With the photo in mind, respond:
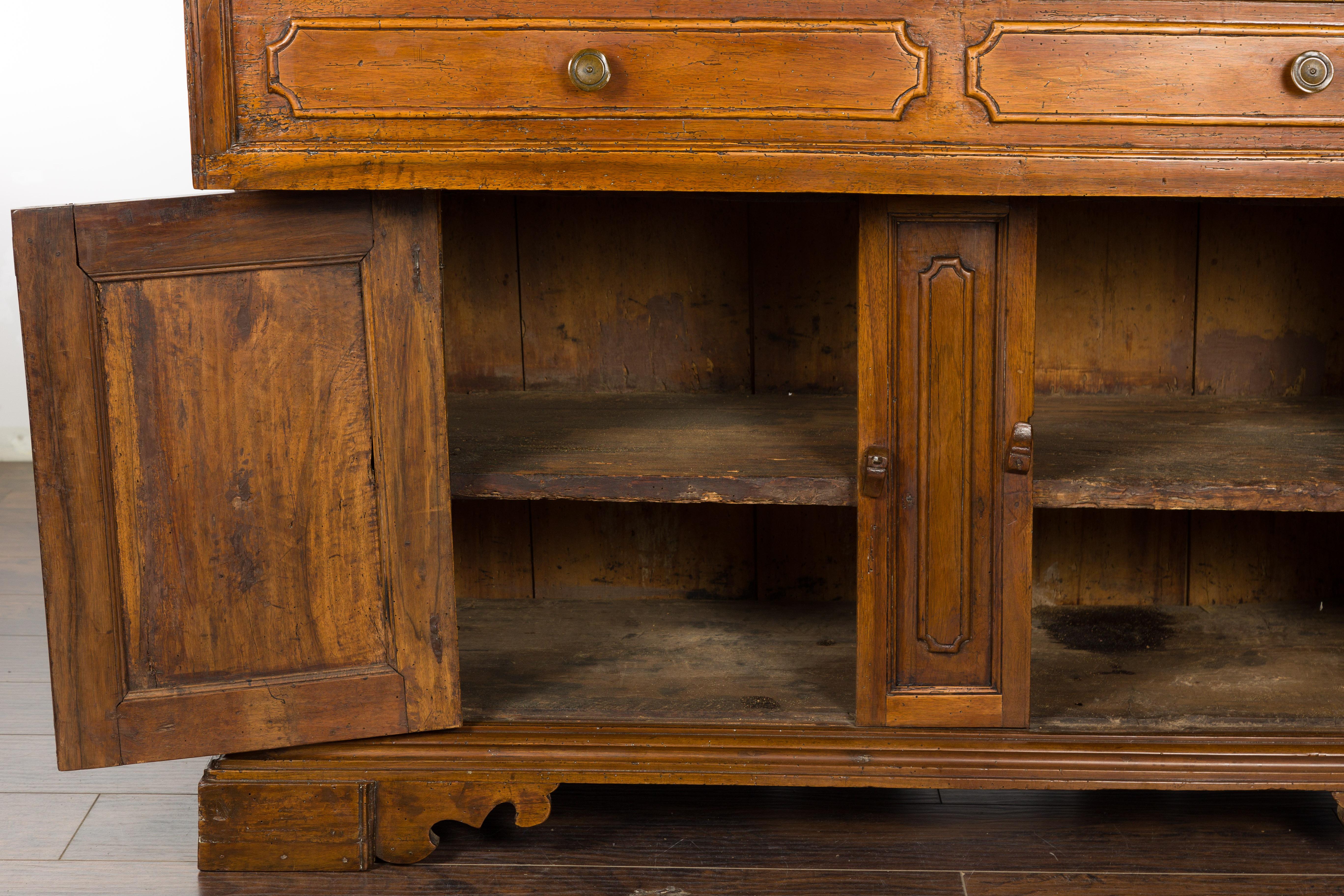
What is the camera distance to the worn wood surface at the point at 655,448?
1.60 meters

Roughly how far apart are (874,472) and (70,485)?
0.95m

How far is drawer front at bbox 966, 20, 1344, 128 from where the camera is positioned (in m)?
1.39

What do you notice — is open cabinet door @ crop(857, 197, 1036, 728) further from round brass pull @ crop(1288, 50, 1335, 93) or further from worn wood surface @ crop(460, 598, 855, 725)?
round brass pull @ crop(1288, 50, 1335, 93)

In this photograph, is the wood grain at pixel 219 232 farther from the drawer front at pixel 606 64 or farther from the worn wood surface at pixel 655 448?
the worn wood surface at pixel 655 448

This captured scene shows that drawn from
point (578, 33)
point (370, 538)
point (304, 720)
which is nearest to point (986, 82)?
point (578, 33)

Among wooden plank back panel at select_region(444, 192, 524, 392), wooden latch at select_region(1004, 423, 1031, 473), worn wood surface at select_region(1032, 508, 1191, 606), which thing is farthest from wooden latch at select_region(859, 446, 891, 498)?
wooden plank back panel at select_region(444, 192, 524, 392)

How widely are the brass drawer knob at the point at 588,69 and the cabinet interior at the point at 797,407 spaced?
1.86 ft

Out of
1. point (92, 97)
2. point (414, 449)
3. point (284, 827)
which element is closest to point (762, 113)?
point (414, 449)

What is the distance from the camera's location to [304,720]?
1.60 meters

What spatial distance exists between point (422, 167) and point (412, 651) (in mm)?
599

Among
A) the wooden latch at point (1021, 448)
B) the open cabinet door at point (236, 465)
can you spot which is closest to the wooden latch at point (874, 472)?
the wooden latch at point (1021, 448)

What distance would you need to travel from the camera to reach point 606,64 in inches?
55.6

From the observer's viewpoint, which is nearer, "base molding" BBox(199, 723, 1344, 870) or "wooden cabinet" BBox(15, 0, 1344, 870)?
"wooden cabinet" BBox(15, 0, 1344, 870)

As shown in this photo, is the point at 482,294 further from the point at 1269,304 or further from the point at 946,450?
the point at 1269,304
